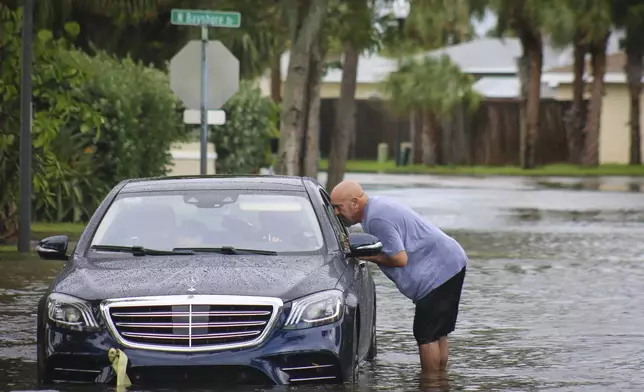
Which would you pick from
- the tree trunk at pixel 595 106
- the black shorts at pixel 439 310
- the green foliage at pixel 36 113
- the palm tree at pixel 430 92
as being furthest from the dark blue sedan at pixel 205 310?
the tree trunk at pixel 595 106

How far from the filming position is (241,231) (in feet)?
38.2

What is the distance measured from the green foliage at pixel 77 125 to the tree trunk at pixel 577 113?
1388 inches

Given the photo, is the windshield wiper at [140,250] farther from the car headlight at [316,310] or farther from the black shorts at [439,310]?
the black shorts at [439,310]

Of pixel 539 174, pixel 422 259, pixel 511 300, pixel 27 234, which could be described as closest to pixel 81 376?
pixel 422 259

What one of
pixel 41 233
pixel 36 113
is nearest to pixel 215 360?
pixel 36 113

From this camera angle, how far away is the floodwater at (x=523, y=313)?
12.5 metres

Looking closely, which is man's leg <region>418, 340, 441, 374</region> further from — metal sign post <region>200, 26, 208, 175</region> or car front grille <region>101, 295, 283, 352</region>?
metal sign post <region>200, 26, 208, 175</region>

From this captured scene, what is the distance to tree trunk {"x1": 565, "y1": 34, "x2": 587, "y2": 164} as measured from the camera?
6562 cm

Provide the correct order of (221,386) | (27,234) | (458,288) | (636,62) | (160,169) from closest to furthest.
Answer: (221,386), (458,288), (27,234), (160,169), (636,62)

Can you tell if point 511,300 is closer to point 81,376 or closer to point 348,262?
point 348,262

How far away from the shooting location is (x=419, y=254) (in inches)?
483

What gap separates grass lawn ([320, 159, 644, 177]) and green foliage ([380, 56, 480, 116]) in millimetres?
2253

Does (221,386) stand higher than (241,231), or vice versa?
(241,231)

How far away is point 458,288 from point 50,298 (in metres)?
3.00
